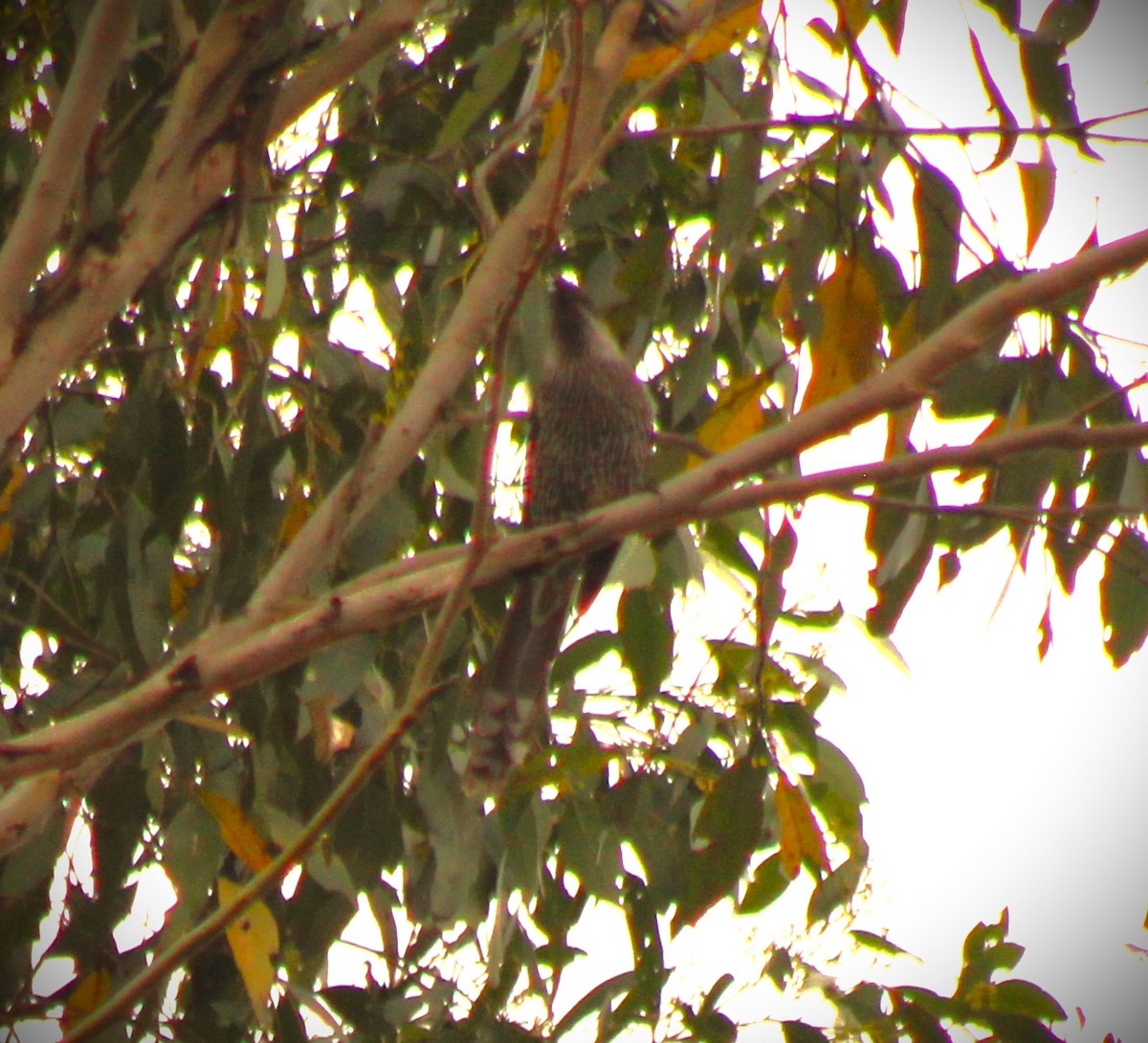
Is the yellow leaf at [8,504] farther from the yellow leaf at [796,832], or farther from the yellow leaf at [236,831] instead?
the yellow leaf at [796,832]

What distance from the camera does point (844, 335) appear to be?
1.64 metres

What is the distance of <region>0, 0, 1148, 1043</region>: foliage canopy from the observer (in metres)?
1.33

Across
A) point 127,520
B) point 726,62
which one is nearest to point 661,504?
point 127,520

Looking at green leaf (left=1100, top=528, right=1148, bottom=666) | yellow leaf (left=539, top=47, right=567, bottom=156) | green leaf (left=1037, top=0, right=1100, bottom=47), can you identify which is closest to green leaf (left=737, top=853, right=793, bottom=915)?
green leaf (left=1100, top=528, right=1148, bottom=666)

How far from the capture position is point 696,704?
2191 millimetres

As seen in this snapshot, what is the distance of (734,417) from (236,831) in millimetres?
787

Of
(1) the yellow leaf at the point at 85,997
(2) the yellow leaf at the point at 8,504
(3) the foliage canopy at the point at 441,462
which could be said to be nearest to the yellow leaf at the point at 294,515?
(3) the foliage canopy at the point at 441,462

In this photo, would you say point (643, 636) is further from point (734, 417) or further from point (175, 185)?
point (175, 185)

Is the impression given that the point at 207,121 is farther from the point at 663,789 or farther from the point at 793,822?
the point at 663,789

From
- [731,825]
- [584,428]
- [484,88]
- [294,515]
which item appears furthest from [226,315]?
[731,825]

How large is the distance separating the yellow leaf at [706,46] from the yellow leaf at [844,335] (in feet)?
1.01

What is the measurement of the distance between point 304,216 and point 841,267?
1.00 meters

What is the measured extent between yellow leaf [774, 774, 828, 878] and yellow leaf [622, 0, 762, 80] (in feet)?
3.02

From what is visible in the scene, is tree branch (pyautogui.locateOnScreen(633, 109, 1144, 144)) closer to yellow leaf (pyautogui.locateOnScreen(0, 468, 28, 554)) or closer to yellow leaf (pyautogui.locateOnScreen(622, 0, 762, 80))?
yellow leaf (pyautogui.locateOnScreen(622, 0, 762, 80))
